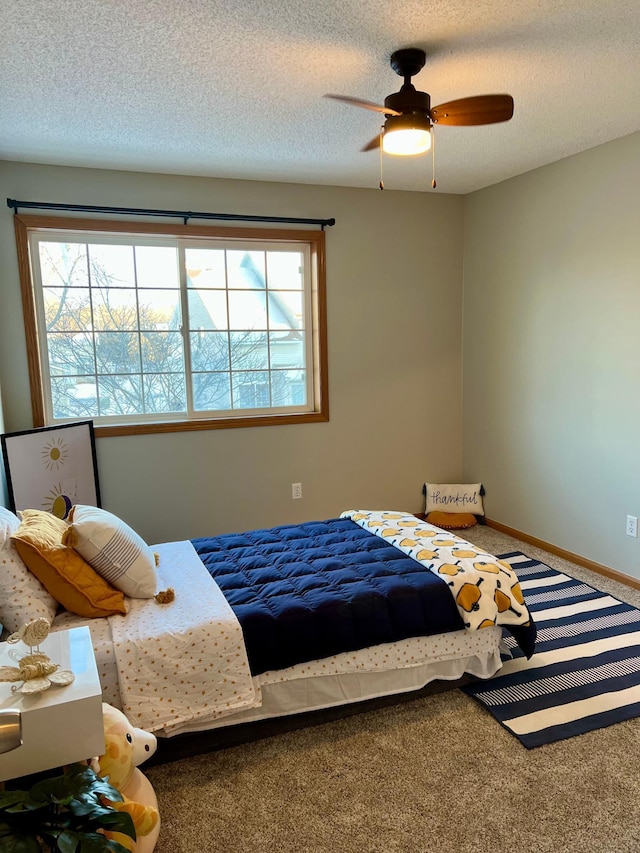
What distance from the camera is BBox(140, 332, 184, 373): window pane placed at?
3.90 m

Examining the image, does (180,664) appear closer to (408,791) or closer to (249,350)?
(408,791)

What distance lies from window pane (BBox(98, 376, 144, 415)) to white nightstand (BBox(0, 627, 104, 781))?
2580mm

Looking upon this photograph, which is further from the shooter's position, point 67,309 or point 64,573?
point 67,309

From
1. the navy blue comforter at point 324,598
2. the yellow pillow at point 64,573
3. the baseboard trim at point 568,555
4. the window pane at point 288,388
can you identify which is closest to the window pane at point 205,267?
the window pane at point 288,388

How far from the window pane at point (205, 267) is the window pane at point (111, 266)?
38cm

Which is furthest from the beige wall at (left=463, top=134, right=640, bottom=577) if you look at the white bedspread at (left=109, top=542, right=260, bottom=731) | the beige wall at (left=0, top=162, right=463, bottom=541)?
the white bedspread at (left=109, top=542, right=260, bottom=731)

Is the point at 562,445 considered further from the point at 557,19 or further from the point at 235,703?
the point at 235,703

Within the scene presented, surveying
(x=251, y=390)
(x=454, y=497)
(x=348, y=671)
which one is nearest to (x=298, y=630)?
(x=348, y=671)

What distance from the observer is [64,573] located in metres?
2.04

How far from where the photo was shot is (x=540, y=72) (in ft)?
7.99

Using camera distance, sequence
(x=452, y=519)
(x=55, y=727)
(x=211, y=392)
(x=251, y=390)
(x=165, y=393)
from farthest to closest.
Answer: (x=452, y=519)
(x=251, y=390)
(x=211, y=392)
(x=165, y=393)
(x=55, y=727)

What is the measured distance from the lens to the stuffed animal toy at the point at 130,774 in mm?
1503

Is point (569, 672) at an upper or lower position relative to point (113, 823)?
lower

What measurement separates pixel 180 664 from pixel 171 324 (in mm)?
2538
